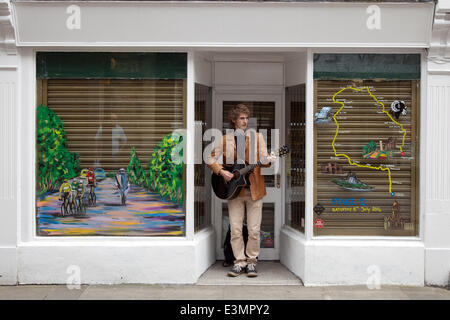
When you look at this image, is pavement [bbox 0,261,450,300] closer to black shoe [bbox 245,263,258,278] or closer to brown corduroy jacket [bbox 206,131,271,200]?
black shoe [bbox 245,263,258,278]

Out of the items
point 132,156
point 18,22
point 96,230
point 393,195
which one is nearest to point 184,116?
point 132,156

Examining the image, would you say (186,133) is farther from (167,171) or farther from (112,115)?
(112,115)

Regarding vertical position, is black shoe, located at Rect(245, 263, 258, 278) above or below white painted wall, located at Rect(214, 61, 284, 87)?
below

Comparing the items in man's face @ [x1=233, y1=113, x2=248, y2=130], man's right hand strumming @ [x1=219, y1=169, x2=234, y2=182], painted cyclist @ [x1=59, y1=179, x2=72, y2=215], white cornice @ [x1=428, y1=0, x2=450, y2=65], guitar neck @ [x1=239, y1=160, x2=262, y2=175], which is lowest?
painted cyclist @ [x1=59, y1=179, x2=72, y2=215]

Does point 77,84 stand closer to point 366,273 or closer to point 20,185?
point 20,185

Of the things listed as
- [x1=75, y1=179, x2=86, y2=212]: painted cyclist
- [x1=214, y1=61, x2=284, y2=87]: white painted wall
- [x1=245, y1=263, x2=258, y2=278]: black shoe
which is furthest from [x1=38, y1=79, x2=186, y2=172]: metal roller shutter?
[x1=245, y1=263, x2=258, y2=278]: black shoe

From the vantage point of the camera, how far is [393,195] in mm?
7078

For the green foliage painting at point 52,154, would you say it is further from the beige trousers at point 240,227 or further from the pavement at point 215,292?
the beige trousers at point 240,227

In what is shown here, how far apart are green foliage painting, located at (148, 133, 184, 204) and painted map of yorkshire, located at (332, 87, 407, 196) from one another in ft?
6.27

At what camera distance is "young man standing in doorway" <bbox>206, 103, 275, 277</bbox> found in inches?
287

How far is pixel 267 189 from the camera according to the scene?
26.4 ft

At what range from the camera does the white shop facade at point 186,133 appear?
22.0 feet

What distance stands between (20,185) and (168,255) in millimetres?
1960

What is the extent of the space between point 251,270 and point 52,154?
→ 112 inches
